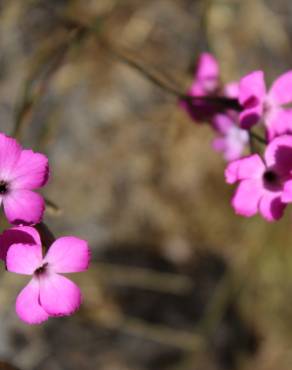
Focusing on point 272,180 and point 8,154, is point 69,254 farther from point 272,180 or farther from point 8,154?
point 272,180

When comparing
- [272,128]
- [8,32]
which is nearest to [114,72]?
[8,32]

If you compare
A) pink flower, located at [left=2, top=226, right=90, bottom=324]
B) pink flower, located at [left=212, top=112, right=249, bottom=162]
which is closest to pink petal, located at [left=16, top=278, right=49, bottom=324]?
pink flower, located at [left=2, top=226, right=90, bottom=324]

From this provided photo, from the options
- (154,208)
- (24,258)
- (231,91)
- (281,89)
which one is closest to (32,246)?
(24,258)

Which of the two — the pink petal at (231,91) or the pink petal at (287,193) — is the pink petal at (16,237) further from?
the pink petal at (231,91)

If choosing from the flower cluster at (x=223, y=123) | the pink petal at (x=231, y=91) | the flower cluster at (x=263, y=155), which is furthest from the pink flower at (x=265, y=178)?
the pink petal at (x=231, y=91)

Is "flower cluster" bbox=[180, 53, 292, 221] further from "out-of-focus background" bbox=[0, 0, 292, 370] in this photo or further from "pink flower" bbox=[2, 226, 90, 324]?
"out-of-focus background" bbox=[0, 0, 292, 370]

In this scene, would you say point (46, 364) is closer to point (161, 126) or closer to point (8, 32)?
point (161, 126)
